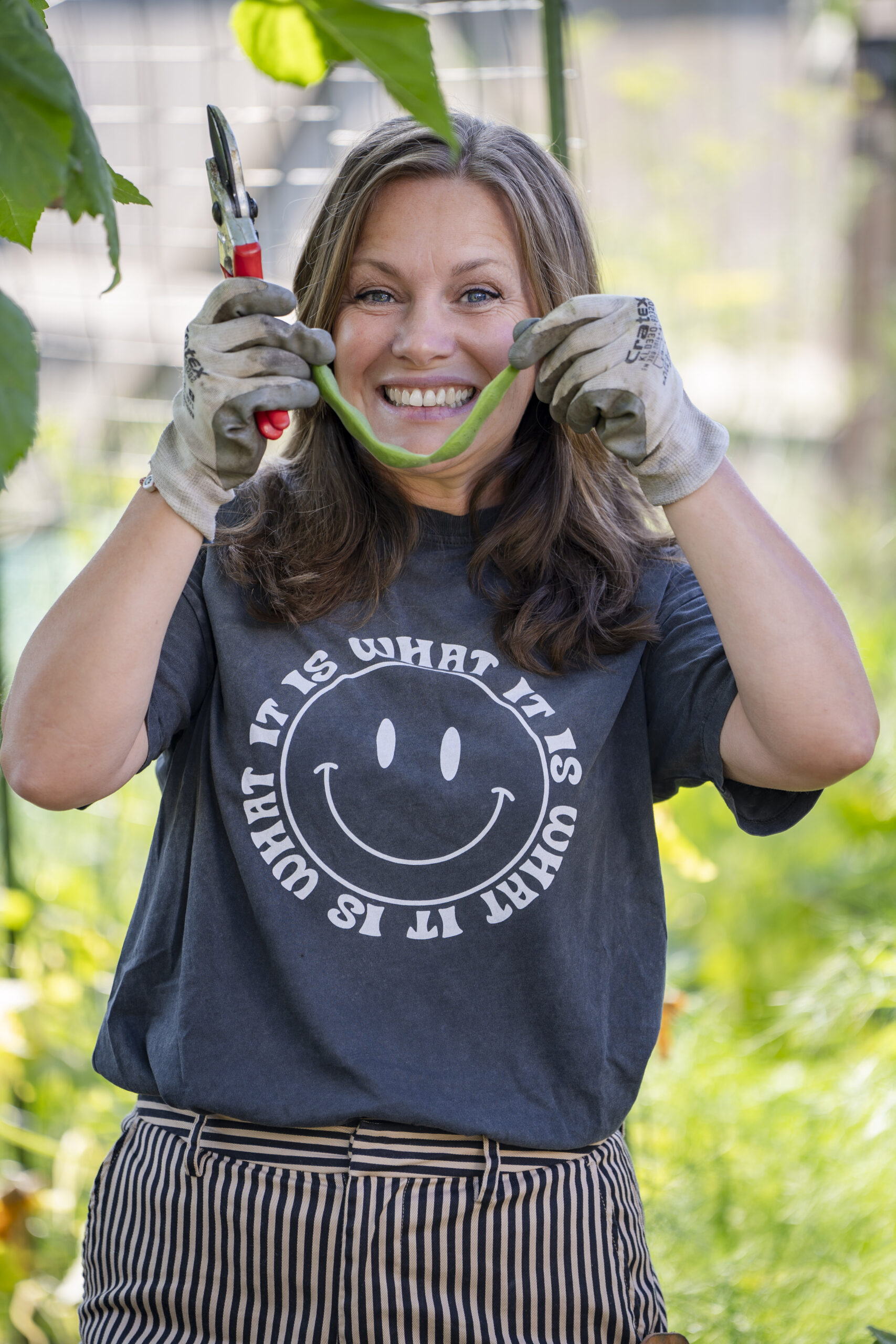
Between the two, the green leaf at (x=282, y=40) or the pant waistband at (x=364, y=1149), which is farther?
the pant waistband at (x=364, y=1149)

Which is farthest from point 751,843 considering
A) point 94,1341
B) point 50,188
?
point 50,188

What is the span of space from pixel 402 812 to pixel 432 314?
0.47 m

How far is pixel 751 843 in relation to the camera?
2.84 meters

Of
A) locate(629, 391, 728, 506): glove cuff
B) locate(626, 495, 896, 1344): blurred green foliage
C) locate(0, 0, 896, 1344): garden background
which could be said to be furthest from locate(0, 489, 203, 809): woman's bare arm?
locate(626, 495, 896, 1344): blurred green foliage

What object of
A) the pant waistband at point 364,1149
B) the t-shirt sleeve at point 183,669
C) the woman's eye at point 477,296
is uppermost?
the woman's eye at point 477,296

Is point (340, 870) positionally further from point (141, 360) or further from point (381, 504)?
point (141, 360)

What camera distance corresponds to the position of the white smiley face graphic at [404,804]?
1.10 meters

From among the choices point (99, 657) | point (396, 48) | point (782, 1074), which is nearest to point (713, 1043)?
point (782, 1074)

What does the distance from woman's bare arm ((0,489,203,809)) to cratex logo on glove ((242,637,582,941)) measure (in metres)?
0.14

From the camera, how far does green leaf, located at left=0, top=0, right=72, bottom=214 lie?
1.73 feet

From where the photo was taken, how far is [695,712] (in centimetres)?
115

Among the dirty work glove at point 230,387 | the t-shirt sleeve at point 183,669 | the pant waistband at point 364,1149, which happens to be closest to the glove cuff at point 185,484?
the dirty work glove at point 230,387

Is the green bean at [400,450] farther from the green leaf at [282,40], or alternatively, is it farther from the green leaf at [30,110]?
the green leaf at [30,110]

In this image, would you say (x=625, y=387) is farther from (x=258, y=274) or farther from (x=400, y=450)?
(x=258, y=274)
